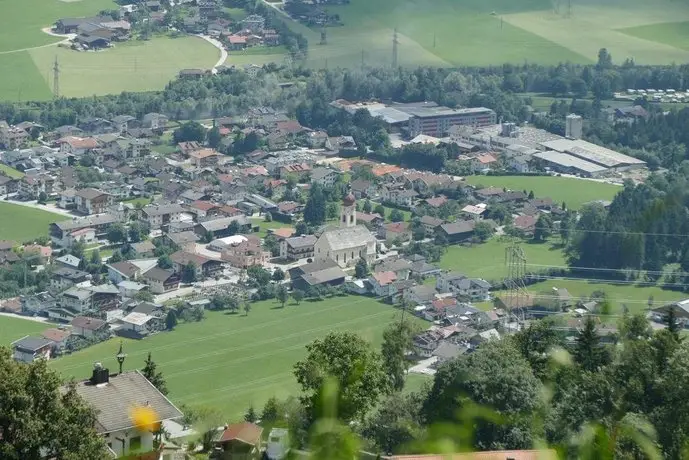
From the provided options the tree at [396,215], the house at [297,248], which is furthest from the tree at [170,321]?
the tree at [396,215]

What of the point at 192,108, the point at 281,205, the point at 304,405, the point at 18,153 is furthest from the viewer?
the point at 192,108

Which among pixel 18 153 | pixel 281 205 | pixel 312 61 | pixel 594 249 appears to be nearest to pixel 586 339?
pixel 594 249

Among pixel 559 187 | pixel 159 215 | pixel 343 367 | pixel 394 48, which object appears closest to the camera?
pixel 343 367

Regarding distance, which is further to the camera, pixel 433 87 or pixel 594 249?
pixel 433 87

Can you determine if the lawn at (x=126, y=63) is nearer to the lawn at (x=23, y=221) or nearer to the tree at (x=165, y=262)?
the lawn at (x=23, y=221)

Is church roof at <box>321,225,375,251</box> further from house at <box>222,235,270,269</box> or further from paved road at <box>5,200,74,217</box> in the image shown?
paved road at <box>5,200,74,217</box>

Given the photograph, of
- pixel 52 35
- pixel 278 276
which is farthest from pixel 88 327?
pixel 52 35

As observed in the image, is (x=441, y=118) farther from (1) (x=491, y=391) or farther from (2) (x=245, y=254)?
(1) (x=491, y=391)

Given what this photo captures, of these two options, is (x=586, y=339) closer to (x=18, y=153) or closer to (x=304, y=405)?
(x=304, y=405)
